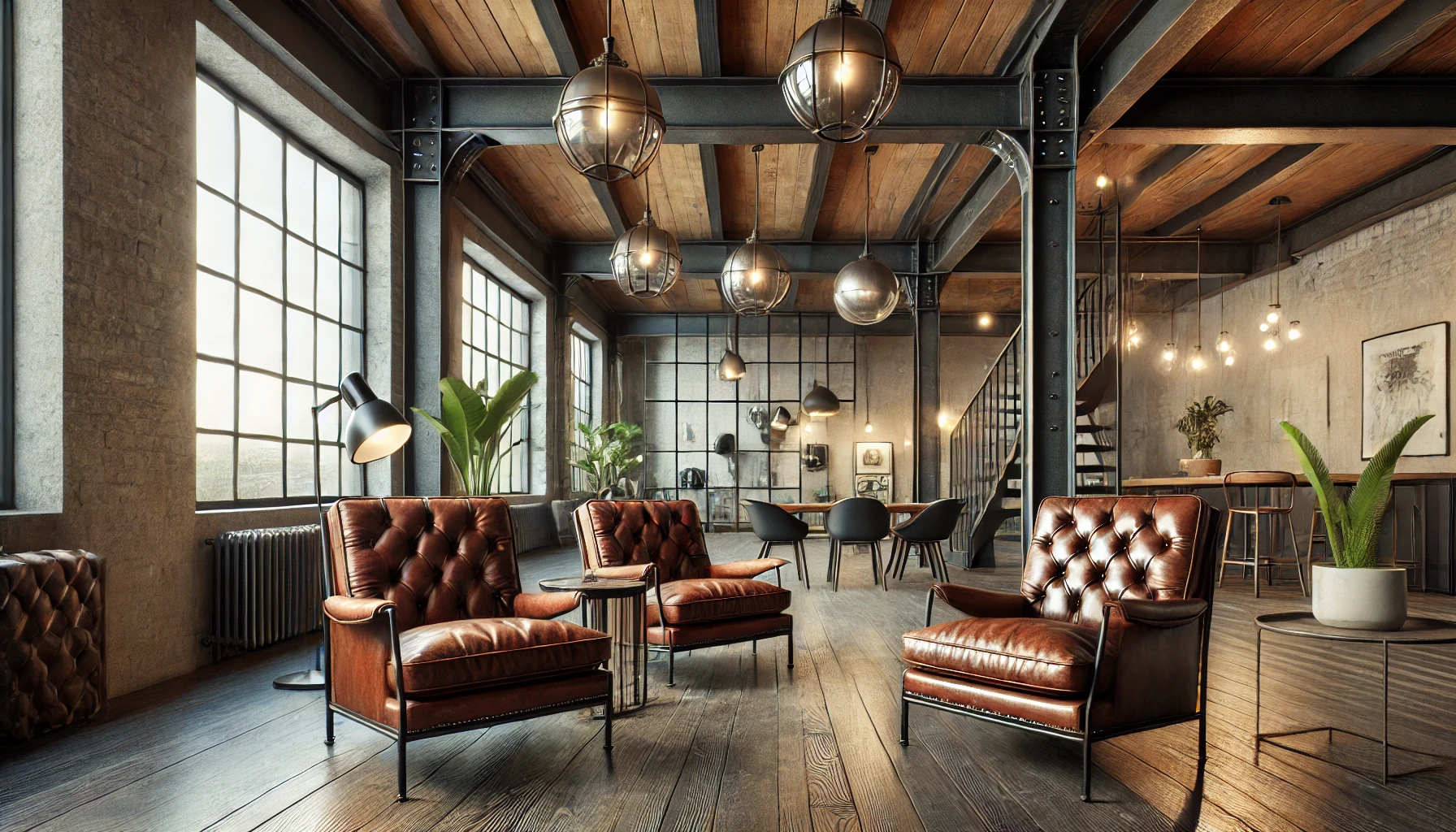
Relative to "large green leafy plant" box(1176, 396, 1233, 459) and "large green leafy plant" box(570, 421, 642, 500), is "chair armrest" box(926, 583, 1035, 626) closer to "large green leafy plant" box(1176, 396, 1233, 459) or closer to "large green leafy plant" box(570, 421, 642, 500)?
"large green leafy plant" box(1176, 396, 1233, 459)

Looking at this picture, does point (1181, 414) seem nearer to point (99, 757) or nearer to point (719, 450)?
point (719, 450)

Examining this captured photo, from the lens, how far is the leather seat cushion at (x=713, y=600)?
4184 millimetres

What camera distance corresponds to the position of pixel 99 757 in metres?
2.96

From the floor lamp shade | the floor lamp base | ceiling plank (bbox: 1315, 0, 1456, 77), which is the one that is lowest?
the floor lamp base

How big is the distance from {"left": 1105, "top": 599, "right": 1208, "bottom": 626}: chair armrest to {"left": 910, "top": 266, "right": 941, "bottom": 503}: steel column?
7.67m

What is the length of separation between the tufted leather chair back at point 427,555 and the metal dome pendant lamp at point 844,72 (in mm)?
2026

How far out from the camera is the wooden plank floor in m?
2.48

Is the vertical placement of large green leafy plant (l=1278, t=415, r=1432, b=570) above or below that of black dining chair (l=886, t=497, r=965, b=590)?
above

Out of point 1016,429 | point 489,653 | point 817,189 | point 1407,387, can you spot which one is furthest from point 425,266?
point 1407,387

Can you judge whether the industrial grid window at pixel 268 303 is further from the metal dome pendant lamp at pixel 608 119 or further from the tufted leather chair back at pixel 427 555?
the metal dome pendant lamp at pixel 608 119

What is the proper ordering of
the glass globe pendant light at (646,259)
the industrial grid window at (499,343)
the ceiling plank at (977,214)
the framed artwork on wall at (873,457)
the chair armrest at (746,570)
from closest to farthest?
the chair armrest at (746,570), the glass globe pendant light at (646,259), the ceiling plank at (977,214), the industrial grid window at (499,343), the framed artwork on wall at (873,457)

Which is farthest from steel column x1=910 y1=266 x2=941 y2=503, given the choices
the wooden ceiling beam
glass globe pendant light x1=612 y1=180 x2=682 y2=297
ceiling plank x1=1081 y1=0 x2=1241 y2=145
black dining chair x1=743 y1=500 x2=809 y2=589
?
the wooden ceiling beam

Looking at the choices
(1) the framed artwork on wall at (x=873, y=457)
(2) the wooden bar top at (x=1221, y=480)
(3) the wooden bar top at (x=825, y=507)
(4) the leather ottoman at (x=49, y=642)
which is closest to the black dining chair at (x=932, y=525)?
(3) the wooden bar top at (x=825, y=507)

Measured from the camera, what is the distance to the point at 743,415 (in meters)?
15.6
